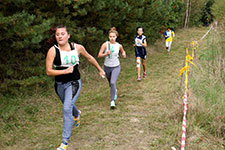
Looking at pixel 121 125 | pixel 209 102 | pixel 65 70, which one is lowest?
pixel 121 125

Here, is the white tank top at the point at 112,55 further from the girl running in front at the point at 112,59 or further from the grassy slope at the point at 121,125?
the grassy slope at the point at 121,125

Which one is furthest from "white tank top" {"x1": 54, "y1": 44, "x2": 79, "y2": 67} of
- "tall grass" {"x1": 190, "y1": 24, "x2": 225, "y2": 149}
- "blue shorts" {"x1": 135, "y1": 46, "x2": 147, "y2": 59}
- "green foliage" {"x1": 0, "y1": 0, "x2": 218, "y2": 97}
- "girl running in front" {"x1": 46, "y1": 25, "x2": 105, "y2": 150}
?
"blue shorts" {"x1": 135, "y1": 46, "x2": 147, "y2": 59}

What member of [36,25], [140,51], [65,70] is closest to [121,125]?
[65,70]

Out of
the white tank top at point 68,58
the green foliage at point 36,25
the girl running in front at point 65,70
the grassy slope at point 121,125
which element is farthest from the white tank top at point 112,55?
the white tank top at point 68,58

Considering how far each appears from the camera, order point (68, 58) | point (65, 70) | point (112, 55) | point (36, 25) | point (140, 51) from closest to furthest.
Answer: point (65, 70) < point (68, 58) < point (36, 25) < point (112, 55) < point (140, 51)

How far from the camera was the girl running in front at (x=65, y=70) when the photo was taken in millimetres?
3578

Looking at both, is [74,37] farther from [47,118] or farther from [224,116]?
[224,116]

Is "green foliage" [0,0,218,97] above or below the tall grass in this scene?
above

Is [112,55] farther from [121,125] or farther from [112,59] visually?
[121,125]

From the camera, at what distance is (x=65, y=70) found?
3541 millimetres

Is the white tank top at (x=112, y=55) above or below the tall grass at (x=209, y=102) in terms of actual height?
above

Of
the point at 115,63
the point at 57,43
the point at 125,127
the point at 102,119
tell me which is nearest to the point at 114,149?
the point at 125,127

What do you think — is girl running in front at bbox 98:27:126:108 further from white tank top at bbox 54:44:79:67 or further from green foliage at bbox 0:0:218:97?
white tank top at bbox 54:44:79:67

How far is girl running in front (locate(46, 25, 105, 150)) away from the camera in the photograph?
3.58 meters
